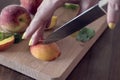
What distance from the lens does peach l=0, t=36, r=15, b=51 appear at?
0.69 metres

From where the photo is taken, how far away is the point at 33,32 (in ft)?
1.96

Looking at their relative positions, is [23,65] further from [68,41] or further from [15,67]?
[68,41]

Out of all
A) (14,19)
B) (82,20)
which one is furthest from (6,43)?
(82,20)

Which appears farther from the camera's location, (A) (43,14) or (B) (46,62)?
(B) (46,62)

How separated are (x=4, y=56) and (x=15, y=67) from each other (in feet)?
0.14

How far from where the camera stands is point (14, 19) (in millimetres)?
741

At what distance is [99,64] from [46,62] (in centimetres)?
15

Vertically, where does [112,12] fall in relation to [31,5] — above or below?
above

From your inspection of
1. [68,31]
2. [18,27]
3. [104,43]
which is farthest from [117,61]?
[18,27]

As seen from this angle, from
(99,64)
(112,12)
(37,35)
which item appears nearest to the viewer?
(112,12)

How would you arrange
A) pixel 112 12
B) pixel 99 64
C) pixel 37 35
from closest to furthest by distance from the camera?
pixel 112 12, pixel 37 35, pixel 99 64

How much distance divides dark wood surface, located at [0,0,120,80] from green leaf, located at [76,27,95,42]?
40 mm

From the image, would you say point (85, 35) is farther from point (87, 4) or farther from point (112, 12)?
point (112, 12)

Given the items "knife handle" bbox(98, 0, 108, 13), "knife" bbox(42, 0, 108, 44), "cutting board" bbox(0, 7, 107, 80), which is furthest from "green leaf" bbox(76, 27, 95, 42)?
"knife handle" bbox(98, 0, 108, 13)
